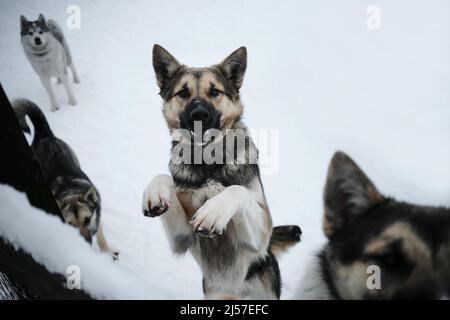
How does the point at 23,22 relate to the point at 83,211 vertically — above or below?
above

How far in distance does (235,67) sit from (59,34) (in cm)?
133

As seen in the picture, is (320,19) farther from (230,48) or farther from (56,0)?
(56,0)

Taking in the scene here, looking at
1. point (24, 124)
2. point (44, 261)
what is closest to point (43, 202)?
point (44, 261)

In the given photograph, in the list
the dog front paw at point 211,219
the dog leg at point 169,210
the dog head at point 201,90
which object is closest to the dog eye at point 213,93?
the dog head at point 201,90

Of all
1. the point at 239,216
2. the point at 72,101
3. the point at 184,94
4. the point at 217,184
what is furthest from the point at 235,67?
the point at 72,101

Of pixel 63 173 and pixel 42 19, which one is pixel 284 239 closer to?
pixel 63 173

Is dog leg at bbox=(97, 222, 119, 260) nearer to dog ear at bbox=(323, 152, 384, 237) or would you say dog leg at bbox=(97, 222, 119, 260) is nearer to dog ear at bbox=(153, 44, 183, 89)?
dog ear at bbox=(153, 44, 183, 89)

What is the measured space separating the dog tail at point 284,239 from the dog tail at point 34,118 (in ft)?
Result: 5.44

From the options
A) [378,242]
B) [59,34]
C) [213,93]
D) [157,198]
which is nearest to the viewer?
[378,242]

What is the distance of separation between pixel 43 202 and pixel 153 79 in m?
0.99

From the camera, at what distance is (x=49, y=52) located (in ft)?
8.95

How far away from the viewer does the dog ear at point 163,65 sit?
230cm

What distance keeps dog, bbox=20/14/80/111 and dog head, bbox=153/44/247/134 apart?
2.56 ft

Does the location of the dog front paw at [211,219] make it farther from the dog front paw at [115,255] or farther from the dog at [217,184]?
the dog front paw at [115,255]
